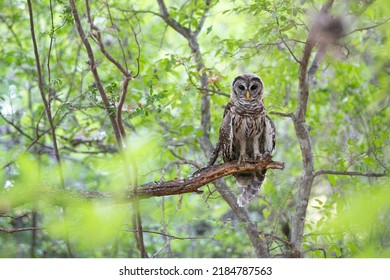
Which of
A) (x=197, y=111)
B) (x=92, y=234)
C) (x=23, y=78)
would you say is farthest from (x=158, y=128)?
(x=92, y=234)

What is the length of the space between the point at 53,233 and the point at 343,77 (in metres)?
2.66

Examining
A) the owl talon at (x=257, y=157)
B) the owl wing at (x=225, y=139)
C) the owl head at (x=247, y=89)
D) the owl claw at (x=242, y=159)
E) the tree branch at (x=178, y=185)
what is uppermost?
the owl head at (x=247, y=89)

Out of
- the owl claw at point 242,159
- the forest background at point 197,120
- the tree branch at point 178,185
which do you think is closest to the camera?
the tree branch at point 178,185

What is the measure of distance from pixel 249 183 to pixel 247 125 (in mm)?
304

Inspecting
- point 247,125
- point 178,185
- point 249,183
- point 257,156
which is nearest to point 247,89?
point 247,125

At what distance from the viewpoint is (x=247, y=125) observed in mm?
2752

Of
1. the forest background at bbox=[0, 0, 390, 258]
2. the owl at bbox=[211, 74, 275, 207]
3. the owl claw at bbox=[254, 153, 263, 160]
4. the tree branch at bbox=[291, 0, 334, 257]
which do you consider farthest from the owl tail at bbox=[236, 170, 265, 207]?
the tree branch at bbox=[291, 0, 334, 257]

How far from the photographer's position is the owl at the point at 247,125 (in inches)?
107

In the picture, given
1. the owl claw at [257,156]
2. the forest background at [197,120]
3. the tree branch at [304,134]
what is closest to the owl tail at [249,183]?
the owl claw at [257,156]

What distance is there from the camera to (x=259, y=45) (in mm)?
3199

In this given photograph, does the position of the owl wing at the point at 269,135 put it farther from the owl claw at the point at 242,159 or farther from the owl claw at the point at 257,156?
the owl claw at the point at 242,159

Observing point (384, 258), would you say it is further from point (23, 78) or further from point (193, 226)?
point (23, 78)

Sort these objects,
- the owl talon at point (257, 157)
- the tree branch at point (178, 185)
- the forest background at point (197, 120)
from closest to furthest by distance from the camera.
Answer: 1. the tree branch at point (178, 185)
2. the owl talon at point (257, 157)
3. the forest background at point (197, 120)

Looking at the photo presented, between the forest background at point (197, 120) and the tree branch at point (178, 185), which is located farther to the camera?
the forest background at point (197, 120)
